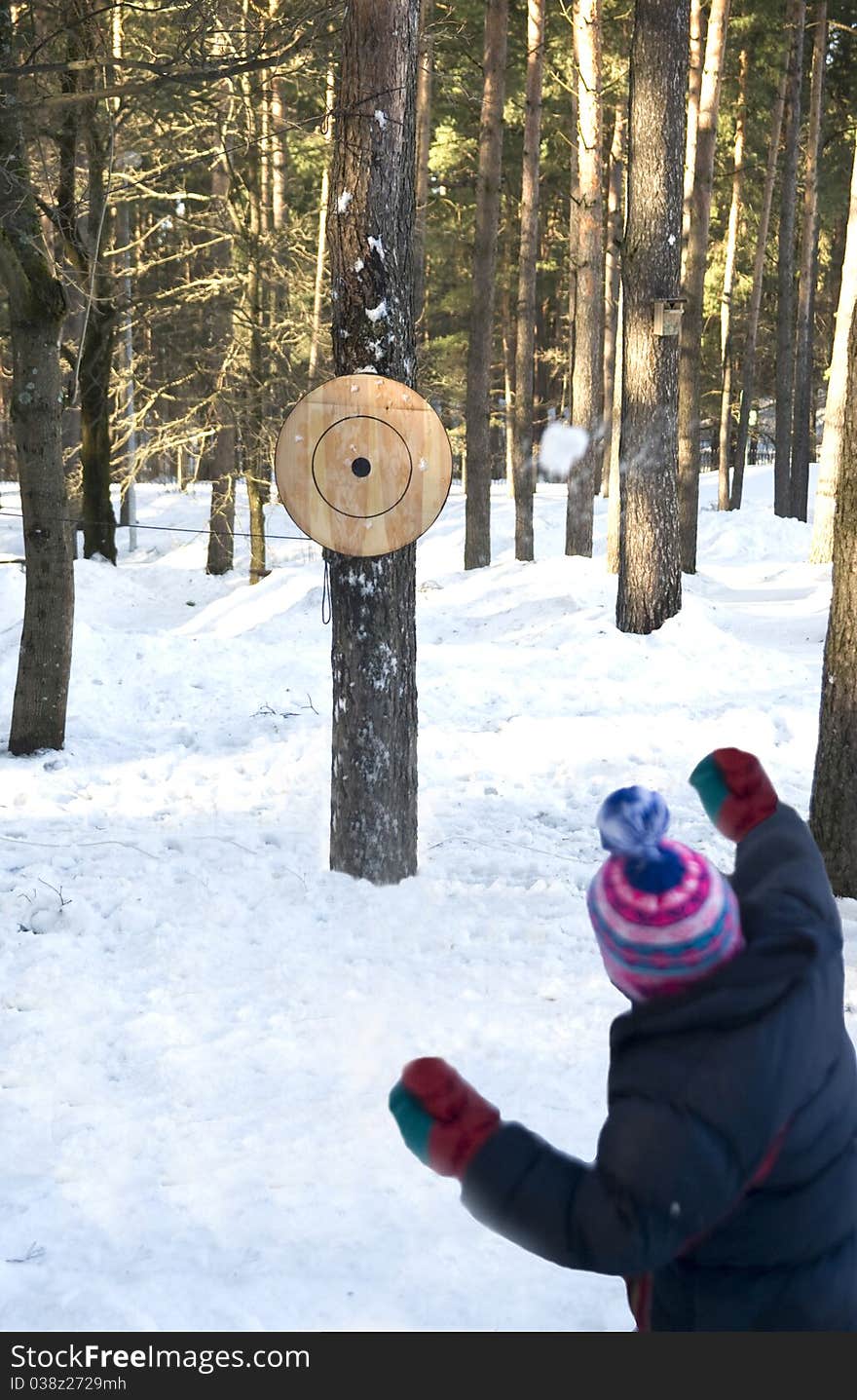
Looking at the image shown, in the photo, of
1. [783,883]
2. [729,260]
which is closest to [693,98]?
[729,260]

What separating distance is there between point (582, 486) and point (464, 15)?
9470 millimetres

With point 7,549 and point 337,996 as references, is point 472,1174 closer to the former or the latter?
point 337,996

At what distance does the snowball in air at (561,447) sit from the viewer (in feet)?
57.7

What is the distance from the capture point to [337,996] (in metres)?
4.85

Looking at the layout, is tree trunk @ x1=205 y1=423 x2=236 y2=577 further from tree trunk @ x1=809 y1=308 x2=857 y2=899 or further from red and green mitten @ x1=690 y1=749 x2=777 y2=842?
red and green mitten @ x1=690 y1=749 x2=777 y2=842

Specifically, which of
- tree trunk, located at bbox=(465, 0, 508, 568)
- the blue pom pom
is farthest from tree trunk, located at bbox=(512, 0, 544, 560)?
the blue pom pom

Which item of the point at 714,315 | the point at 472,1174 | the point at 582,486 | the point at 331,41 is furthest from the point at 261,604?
the point at 714,315

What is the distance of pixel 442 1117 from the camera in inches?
71.6

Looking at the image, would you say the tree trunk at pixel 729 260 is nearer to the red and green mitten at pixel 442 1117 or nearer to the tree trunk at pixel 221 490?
the tree trunk at pixel 221 490

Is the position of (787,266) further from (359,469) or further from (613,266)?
(359,469)

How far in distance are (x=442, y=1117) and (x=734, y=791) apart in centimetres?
99

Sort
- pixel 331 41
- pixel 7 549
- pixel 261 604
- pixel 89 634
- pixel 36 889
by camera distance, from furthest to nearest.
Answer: pixel 7 549 → pixel 261 604 → pixel 89 634 → pixel 331 41 → pixel 36 889

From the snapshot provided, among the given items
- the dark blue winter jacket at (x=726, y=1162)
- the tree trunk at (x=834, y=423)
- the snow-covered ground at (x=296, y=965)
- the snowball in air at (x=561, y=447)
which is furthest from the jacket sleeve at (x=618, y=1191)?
the snowball in air at (x=561, y=447)

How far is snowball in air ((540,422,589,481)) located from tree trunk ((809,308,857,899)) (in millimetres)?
11146
